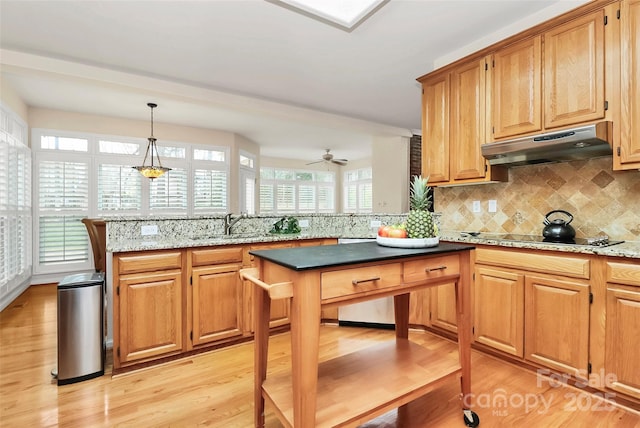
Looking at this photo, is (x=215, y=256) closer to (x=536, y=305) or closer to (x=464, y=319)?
(x=464, y=319)

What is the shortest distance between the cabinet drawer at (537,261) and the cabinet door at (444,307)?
0.45 m

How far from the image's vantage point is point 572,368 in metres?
2.01

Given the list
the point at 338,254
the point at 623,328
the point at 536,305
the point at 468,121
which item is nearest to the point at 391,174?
the point at 468,121

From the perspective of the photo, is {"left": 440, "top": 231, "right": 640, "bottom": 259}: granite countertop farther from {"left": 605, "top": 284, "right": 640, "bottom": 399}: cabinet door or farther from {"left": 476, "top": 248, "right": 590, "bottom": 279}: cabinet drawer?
{"left": 605, "top": 284, "right": 640, "bottom": 399}: cabinet door

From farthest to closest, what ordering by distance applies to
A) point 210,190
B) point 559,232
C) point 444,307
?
point 210,190, point 444,307, point 559,232

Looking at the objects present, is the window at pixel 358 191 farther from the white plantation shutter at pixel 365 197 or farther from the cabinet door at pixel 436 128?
the cabinet door at pixel 436 128

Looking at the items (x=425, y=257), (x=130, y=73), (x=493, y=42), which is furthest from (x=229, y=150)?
(x=425, y=257)

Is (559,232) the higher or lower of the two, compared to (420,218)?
lower

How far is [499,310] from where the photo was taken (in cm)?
237

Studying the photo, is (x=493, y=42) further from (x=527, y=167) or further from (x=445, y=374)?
(x=445, y=374)

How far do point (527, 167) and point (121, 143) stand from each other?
619cm

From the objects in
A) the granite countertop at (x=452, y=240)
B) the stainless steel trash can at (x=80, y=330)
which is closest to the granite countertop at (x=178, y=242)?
the granite countertop at (x=452, y=240)

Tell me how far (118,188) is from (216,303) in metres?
4.28

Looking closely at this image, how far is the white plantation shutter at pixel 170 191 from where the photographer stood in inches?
235
